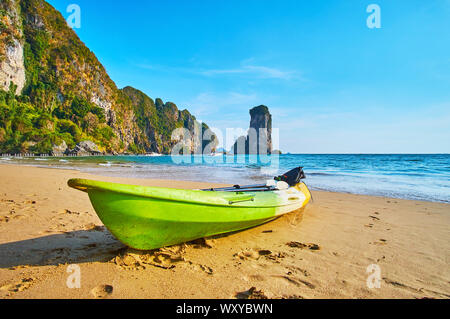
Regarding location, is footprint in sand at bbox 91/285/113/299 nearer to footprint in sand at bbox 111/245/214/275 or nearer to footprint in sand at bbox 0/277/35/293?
footprint in sand at bbox 111/245/214/275

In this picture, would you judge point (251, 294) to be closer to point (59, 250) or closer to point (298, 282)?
point (298, 282)

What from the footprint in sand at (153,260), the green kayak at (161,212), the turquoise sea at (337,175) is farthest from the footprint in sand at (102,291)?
the turquoise sea at (337,175)

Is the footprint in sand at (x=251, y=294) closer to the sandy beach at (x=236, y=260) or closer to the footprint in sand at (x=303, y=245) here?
the sandy beach at (x=236, y=260)

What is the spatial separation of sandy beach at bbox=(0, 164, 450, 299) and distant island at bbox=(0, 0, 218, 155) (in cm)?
6088

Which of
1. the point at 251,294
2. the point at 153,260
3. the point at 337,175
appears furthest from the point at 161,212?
the point at 337,175

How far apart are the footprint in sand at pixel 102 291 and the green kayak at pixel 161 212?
1.81 ft

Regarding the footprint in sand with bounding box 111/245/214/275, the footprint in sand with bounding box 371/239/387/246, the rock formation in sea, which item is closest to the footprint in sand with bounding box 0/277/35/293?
the footprint in sand with bounding box 111/245/214/275

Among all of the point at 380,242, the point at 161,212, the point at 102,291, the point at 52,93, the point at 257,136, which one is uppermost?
the point at 52,93

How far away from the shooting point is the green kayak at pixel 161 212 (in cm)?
236

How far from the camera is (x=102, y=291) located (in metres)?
2.11

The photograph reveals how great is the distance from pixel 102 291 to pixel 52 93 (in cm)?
8743
